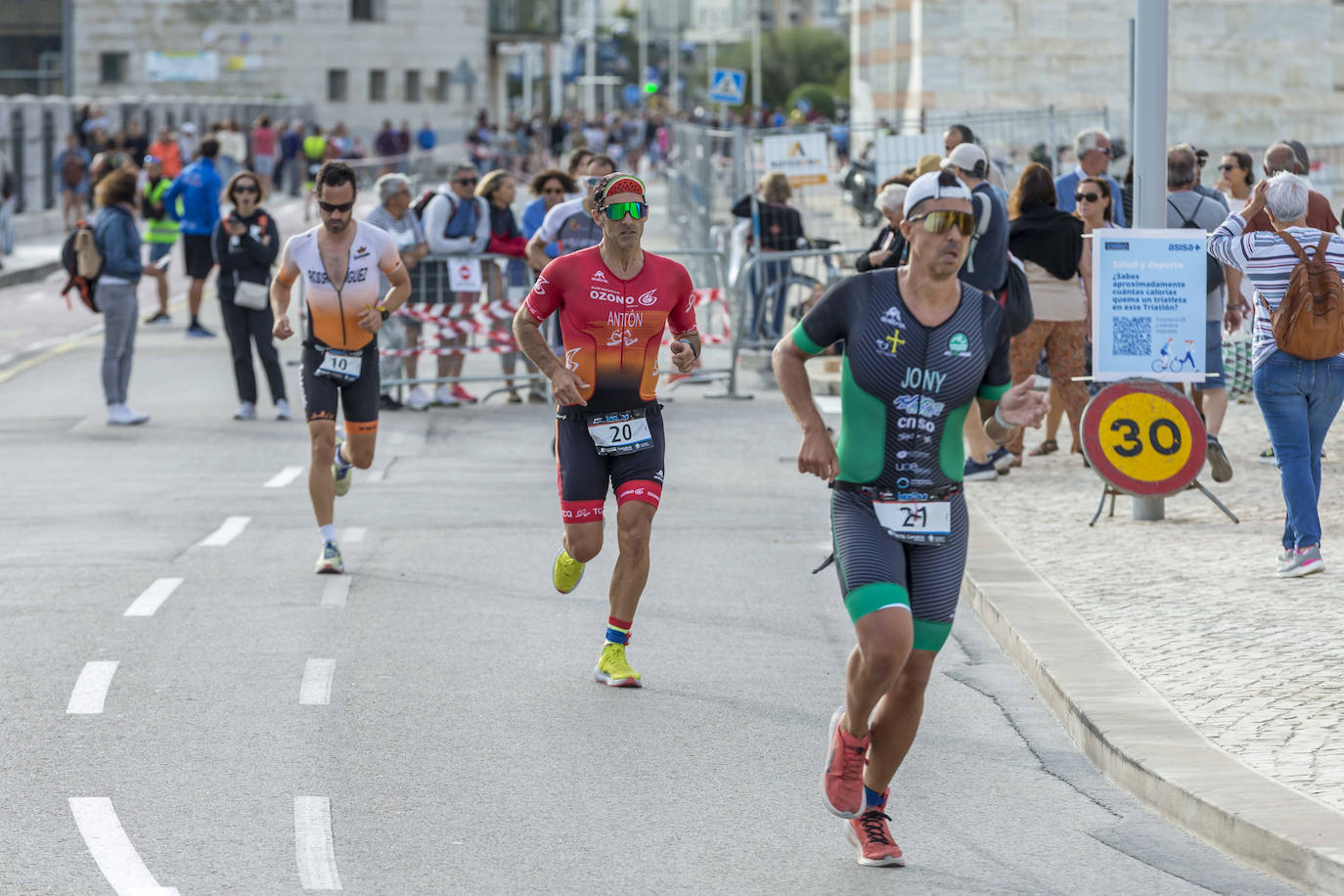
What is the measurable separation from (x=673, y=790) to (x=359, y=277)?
4.51 m

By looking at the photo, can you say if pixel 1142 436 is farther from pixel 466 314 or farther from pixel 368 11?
pixel 368 11

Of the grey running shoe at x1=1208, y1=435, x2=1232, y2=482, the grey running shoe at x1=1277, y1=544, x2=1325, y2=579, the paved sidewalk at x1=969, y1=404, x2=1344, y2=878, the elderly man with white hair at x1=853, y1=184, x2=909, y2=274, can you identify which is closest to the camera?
the paved sidewalk at x1=969, y1=404, x2=1344, y2=878

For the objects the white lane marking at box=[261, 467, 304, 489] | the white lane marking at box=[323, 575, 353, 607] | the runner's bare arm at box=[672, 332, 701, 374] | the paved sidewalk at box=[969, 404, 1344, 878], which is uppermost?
the runner's bare arm at box=[672, 332, 701, 374]

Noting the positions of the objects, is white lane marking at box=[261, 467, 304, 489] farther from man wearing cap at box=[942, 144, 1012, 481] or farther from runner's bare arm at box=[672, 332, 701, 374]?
runner's bare arm at box=[672, 332, 701, 374]

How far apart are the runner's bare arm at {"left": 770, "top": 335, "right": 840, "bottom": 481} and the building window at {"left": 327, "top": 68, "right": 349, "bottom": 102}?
286 ft

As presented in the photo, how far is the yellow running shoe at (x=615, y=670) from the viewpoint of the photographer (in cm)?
801

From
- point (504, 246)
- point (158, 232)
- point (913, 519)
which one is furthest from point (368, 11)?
point (913, 519)

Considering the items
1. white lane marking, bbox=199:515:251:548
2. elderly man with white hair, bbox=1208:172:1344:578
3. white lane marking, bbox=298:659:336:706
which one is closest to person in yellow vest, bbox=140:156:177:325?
white lane marking, bbox=199:515:251:548

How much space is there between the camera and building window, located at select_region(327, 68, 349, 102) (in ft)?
296

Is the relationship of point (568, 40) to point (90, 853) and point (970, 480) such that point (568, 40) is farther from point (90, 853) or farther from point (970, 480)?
point (90, 853)

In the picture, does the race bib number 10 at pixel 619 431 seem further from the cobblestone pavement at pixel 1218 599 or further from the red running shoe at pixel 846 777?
the red running shoe at pixel 846 777

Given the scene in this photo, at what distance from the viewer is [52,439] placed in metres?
15.5

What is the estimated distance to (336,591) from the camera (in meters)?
9.91

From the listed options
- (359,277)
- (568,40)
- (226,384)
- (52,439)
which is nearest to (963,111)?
(226,384)
